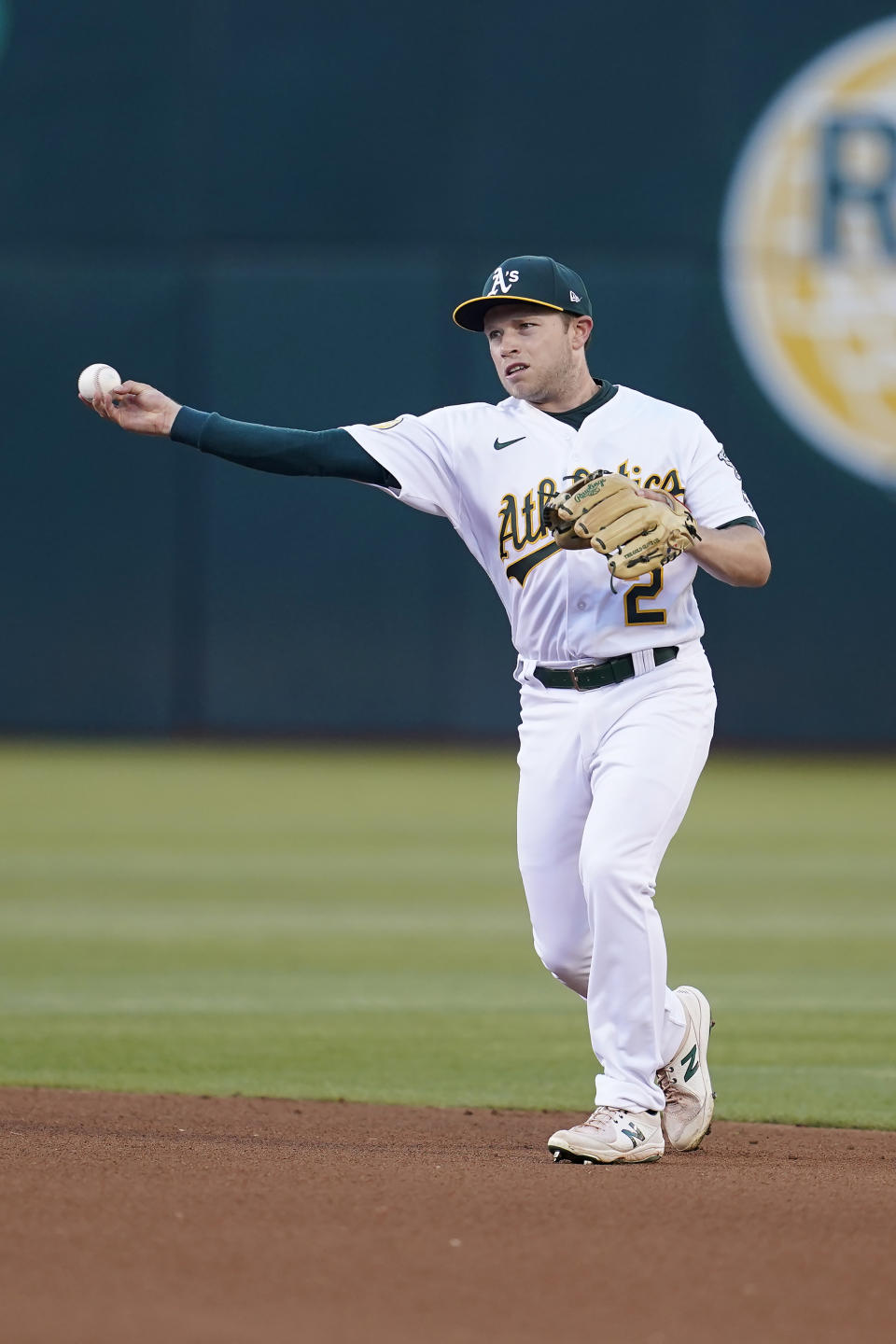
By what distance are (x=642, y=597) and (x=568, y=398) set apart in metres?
0.53

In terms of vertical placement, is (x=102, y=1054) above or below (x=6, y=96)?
below

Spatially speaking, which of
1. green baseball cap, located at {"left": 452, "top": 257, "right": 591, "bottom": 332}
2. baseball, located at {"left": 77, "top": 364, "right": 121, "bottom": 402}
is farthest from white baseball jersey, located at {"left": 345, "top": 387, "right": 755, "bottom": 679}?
baseball, located at {"left": 77, "top": 364, "right": 121, "bottom": 402}

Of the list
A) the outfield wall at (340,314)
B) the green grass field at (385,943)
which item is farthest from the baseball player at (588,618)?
the outfield wall at (340,314)

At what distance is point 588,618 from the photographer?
14.4 ft

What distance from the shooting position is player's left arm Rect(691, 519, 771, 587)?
422 cm

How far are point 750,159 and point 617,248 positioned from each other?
1265mm

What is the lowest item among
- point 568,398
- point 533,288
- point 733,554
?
point 733,554

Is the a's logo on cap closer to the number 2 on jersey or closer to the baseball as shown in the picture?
the number 2 on jersey

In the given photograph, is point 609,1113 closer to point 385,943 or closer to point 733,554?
point 733,554

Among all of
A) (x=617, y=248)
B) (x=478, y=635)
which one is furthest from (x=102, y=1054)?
(x=617, y=248)

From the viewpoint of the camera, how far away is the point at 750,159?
52.6ft

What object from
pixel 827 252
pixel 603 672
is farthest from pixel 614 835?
pixel 827 252

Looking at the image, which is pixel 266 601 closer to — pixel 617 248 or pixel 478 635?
pixel 478 635

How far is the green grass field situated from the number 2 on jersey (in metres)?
1.49
